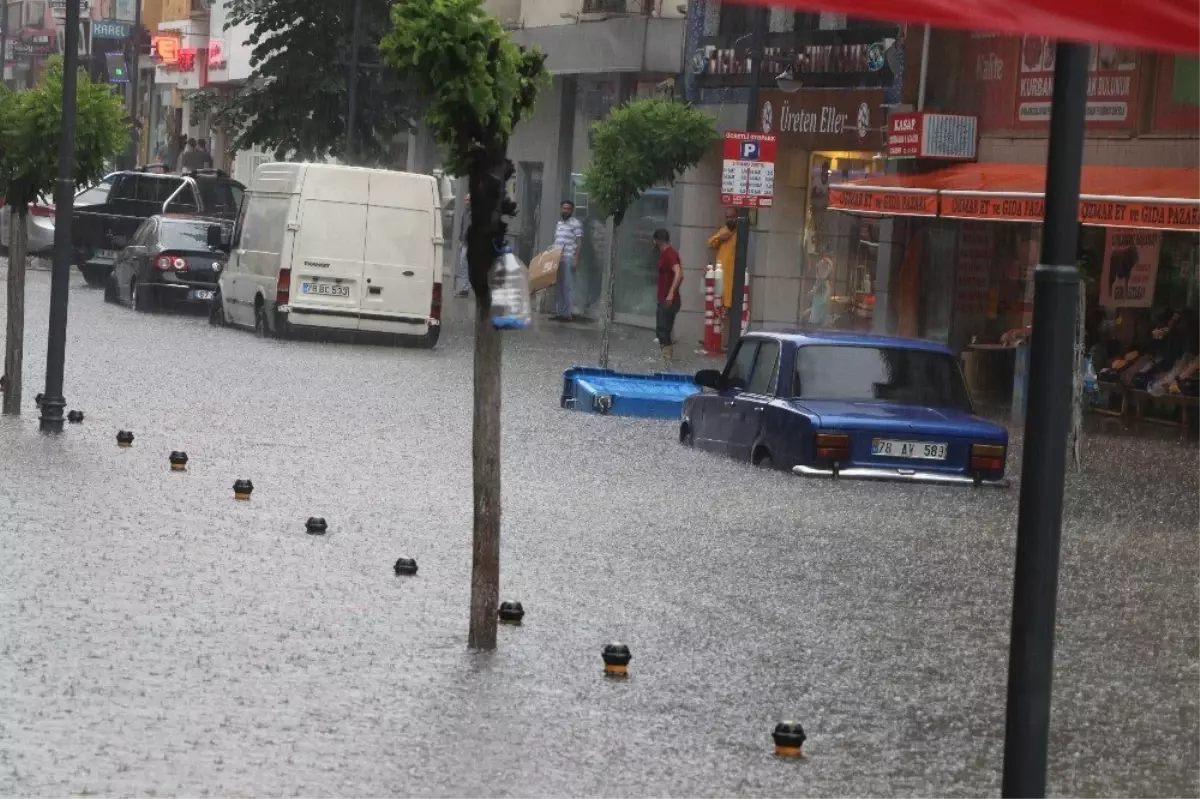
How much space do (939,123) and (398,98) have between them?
1760 centimetres

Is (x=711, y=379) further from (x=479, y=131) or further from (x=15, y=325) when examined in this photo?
(x=479, y=131)

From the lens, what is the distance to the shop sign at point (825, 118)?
115 feet

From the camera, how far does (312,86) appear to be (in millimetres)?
46281

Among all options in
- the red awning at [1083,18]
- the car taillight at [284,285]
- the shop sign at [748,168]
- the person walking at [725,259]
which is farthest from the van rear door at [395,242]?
the red awning at [1083,18]

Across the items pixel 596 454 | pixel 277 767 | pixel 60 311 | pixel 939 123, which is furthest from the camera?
pixel 939 123

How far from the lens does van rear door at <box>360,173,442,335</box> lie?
32312mm

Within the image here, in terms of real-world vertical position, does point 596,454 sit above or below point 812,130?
below

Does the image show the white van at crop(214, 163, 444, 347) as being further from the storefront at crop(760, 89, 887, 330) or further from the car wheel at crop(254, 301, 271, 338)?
the storefront at crop(760, 89, 887, 330)

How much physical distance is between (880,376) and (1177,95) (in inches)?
379

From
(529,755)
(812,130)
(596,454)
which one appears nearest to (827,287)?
(812,130)

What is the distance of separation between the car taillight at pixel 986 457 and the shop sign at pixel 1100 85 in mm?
9281

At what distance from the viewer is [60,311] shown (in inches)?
702

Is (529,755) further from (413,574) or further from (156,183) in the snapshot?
(156,183)

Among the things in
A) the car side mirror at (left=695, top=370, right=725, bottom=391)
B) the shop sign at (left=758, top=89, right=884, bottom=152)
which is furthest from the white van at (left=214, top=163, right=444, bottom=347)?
the car side mirror at (left=695, top=370, right=725, bottom=391)
